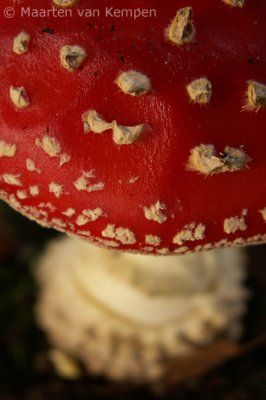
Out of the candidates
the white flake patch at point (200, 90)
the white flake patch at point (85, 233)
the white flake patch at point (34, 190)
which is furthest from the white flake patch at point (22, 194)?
the white flake patch at point (200, 90)

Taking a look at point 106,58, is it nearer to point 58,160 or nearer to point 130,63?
point 130,63

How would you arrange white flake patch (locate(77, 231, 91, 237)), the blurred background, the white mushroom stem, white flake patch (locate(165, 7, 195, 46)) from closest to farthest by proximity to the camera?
white flake patch (locate(165, 7, 195, 46)) → white flake patch (locate(77, 231, 91, 237)) → the white mushroom stem → the blurred background

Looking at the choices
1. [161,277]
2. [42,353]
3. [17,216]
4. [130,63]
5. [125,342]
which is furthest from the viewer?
[17,216]

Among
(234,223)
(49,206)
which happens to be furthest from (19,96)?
(234,223)

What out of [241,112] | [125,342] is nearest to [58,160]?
[241,112]

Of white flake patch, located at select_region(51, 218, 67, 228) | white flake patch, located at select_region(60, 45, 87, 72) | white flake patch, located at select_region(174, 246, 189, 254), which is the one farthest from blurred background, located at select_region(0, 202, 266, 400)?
white flake patch, located at select_region(60, 45, 87, 72)

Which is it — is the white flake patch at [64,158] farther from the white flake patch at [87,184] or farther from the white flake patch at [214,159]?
the white flake patch at [214,159]

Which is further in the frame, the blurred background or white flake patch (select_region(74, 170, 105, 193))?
the blurred background

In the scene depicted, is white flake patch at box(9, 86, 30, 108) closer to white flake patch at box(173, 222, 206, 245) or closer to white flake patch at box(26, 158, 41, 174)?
white flake patch at box(26, 158, 41, 174)

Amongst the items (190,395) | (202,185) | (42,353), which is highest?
(202,185)
